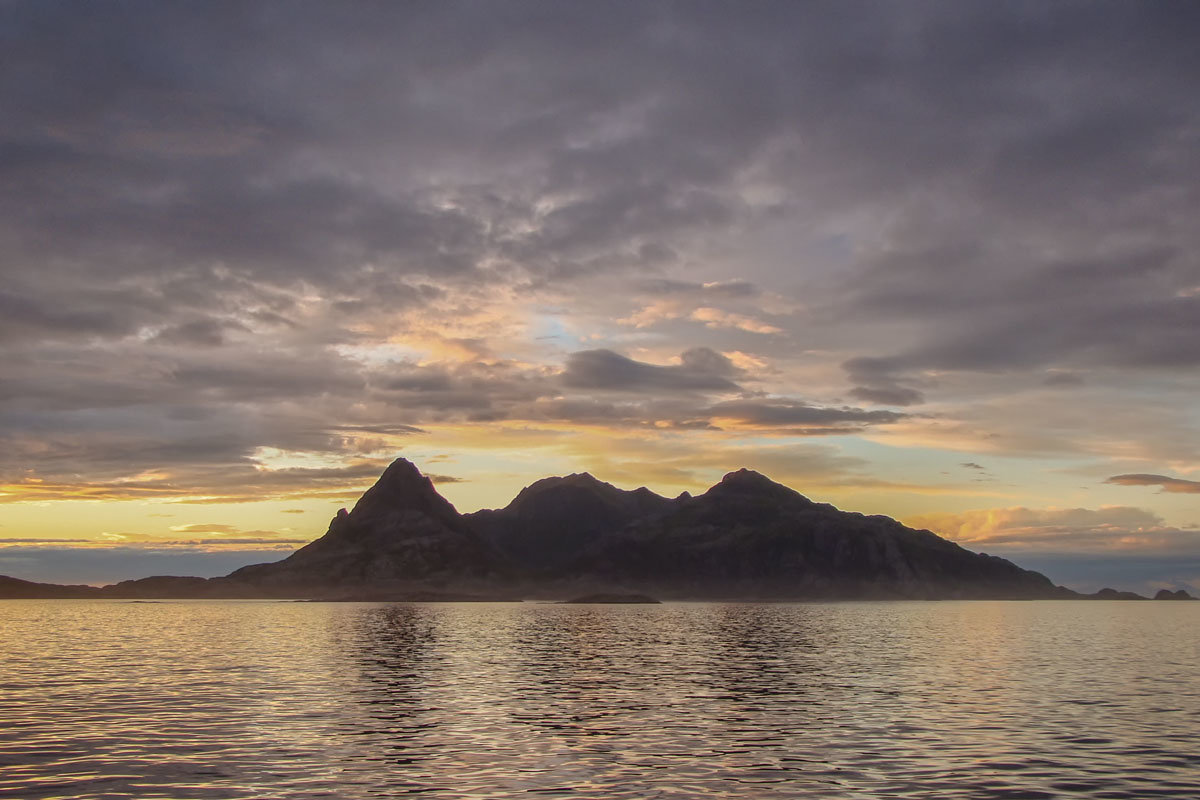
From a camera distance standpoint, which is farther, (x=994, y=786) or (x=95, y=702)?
(x=95, y=702)

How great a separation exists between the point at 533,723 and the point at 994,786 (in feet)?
92.2

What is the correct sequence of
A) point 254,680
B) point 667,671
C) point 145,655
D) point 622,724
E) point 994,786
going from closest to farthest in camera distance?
point 994,786, point 622,724, point 254,680, point 667,671, point 145,655

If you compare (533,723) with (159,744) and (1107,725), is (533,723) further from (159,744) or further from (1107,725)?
(1107,725)

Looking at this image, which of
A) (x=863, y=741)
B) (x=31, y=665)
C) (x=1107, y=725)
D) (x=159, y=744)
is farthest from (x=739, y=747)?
(x=31, y=665)

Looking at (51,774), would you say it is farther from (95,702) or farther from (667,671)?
(667,671)

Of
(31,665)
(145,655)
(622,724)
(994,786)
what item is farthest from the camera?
(145,655)

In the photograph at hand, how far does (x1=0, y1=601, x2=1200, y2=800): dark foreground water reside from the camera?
42.9m

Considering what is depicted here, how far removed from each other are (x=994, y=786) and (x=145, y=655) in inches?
4376

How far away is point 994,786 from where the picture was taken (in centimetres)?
4259

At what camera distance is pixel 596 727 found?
59.5 m

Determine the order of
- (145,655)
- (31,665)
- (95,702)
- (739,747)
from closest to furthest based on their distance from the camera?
(739,747), (95,702), (31,665), (145,655)

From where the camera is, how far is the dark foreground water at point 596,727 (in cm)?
4288

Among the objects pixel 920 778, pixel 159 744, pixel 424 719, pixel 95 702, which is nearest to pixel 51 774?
pixel 159 744

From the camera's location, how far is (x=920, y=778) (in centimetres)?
4397
